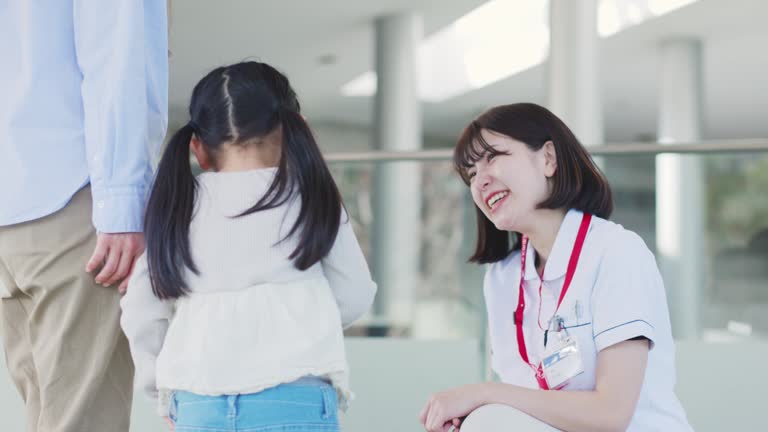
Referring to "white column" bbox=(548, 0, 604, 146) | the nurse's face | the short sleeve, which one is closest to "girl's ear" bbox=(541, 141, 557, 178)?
the nurse's face

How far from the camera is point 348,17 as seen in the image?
27.5 feet

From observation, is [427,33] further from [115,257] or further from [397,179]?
[115,257]

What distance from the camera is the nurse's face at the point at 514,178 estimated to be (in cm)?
156

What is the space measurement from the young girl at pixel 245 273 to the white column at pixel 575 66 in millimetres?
4087

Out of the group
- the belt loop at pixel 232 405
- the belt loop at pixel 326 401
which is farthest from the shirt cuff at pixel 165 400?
the belt loop at pixel 326 401

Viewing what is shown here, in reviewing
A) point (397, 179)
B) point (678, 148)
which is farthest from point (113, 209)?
point (397, 179)

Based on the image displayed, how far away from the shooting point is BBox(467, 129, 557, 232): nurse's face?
1559mm

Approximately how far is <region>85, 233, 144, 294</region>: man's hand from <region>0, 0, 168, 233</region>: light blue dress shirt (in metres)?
0.02

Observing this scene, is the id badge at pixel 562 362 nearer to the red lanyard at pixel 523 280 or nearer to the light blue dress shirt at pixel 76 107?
the red lanyard at pixel 523 280

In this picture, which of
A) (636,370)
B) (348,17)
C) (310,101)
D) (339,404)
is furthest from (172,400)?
(310,101)

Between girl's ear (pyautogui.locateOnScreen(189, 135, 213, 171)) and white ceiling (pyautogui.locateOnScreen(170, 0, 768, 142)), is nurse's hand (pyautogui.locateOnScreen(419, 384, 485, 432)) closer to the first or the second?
girl's ear (pyautogui.locateOnScreen(189, 135, 213, 171))

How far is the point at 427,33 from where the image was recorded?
9039mm

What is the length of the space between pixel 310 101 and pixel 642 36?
196 inches

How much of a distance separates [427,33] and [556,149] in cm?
768
